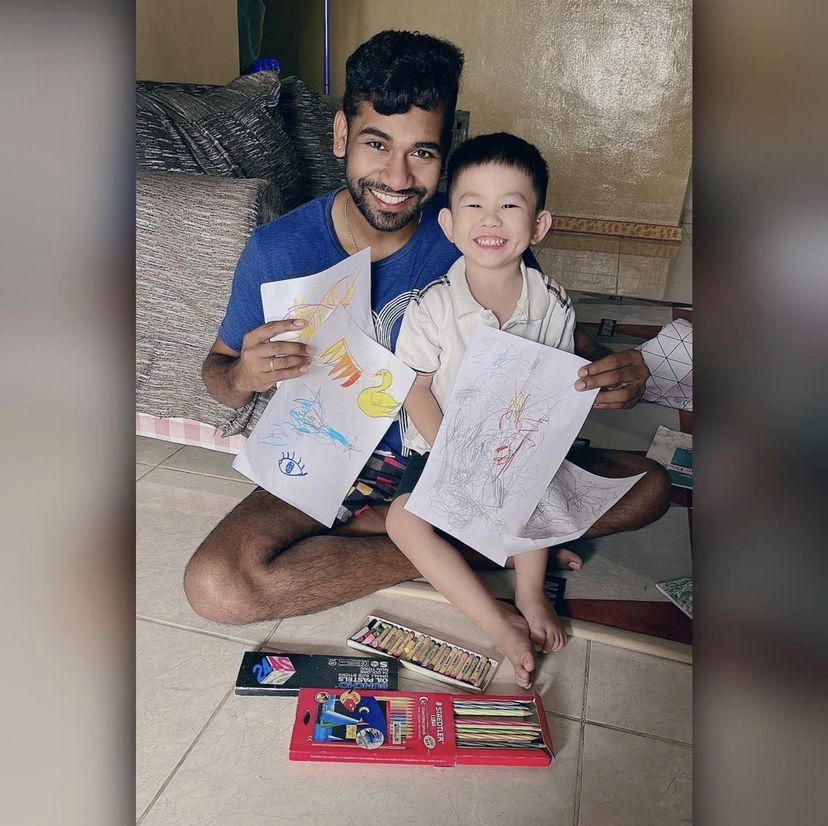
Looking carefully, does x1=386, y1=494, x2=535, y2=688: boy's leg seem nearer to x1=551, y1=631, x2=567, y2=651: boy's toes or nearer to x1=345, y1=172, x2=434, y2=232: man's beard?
x1=551, y1=631, x2=567, y2=651: boy's toes

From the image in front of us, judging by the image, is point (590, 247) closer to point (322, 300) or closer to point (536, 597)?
point (322, 300)

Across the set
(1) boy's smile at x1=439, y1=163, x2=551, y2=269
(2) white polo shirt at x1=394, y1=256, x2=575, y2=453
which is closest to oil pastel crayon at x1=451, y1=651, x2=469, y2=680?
(2) white polo shirt at x1=394, y1=256, x2=575, y2=453

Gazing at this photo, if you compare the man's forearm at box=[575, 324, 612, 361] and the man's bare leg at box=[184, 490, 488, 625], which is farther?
the man's bare leg at box=[184, 490, 488, 625]

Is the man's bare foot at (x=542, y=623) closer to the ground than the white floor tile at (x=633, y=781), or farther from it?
farther from it

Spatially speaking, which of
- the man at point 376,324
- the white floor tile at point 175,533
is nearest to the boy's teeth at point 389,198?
the man at point 376,324

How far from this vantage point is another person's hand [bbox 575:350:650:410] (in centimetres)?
128

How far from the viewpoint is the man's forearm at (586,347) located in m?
1.29

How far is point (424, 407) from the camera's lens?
1335 millimetres

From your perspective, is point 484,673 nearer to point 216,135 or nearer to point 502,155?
point 502,155

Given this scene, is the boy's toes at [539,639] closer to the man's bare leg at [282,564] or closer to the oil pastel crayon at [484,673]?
the oil pastel crayon at [484,673]

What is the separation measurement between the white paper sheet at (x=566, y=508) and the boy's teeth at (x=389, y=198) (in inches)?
19.4

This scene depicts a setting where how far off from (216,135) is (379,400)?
547mm

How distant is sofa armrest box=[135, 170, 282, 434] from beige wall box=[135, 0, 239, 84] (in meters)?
0.17
